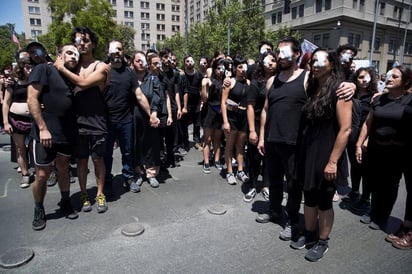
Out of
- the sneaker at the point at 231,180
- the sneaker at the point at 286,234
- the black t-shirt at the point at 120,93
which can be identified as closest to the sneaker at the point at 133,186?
the black t-shirt at the point at 120,93

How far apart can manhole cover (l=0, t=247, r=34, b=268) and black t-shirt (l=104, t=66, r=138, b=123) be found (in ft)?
6.66

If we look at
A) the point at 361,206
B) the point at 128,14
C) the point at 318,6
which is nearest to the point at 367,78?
the point at 361,206

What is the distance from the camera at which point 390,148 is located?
10.5 ft

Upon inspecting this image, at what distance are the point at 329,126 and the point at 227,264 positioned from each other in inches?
65.7

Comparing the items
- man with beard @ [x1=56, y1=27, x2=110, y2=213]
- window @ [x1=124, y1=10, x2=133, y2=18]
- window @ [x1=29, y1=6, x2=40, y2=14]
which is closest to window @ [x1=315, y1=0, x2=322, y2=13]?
man with beard @ [x1=56, y1=27, x2=110, y2=213]

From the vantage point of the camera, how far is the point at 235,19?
2495 cm

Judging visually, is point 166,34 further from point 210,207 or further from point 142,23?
point 210,207

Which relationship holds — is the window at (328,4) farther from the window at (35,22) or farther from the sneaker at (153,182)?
the window at (35,22)

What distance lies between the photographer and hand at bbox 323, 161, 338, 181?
250cm

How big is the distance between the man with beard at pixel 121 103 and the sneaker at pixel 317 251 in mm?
2803

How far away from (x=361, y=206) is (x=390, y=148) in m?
1.15

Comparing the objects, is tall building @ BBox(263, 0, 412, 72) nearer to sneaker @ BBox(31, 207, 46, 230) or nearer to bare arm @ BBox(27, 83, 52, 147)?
bare arm @ BBox(27, 83, 52, 147)

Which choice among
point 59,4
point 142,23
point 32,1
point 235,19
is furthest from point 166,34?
point 235,19

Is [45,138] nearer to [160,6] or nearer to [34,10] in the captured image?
[34,10]
